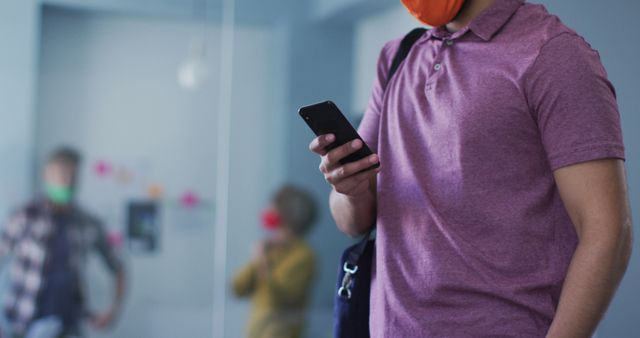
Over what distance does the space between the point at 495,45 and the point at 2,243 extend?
263 centimetres

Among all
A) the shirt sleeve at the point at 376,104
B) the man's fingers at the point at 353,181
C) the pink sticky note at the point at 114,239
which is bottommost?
the pink sticky note at the point at 114,239

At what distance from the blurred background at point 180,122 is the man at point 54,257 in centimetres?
5

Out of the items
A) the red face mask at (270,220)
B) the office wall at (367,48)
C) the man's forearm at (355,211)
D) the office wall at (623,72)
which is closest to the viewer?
the man's forearm at (355,211)

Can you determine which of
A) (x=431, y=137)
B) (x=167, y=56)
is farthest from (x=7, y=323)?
(x=431, y=137)

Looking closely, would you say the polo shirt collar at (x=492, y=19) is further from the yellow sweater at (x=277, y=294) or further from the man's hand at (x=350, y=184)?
the yellow sweater at (x=277, y=294)

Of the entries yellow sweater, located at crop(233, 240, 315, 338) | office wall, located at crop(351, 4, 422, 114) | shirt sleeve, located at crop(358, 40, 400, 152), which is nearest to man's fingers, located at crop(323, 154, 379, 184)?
shirt sleeve, located at crop(358, 40, 400, 152)

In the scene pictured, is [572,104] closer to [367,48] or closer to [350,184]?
[350,184]

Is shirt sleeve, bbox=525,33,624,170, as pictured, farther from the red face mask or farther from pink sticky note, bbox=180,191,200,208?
pink sticky note, bbox=180,191,200,208

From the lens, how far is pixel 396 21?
268 cm

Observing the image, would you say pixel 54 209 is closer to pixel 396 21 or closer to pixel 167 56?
pixel 167 56

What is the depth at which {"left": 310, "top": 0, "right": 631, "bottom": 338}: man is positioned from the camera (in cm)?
87

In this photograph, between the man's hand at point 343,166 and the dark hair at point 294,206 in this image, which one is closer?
the man's hand at point 343,166

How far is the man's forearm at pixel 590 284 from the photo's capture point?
861 millimetres

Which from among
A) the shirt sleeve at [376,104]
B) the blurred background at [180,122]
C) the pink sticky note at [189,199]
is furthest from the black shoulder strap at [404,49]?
the pink sticky note at [189,199]
